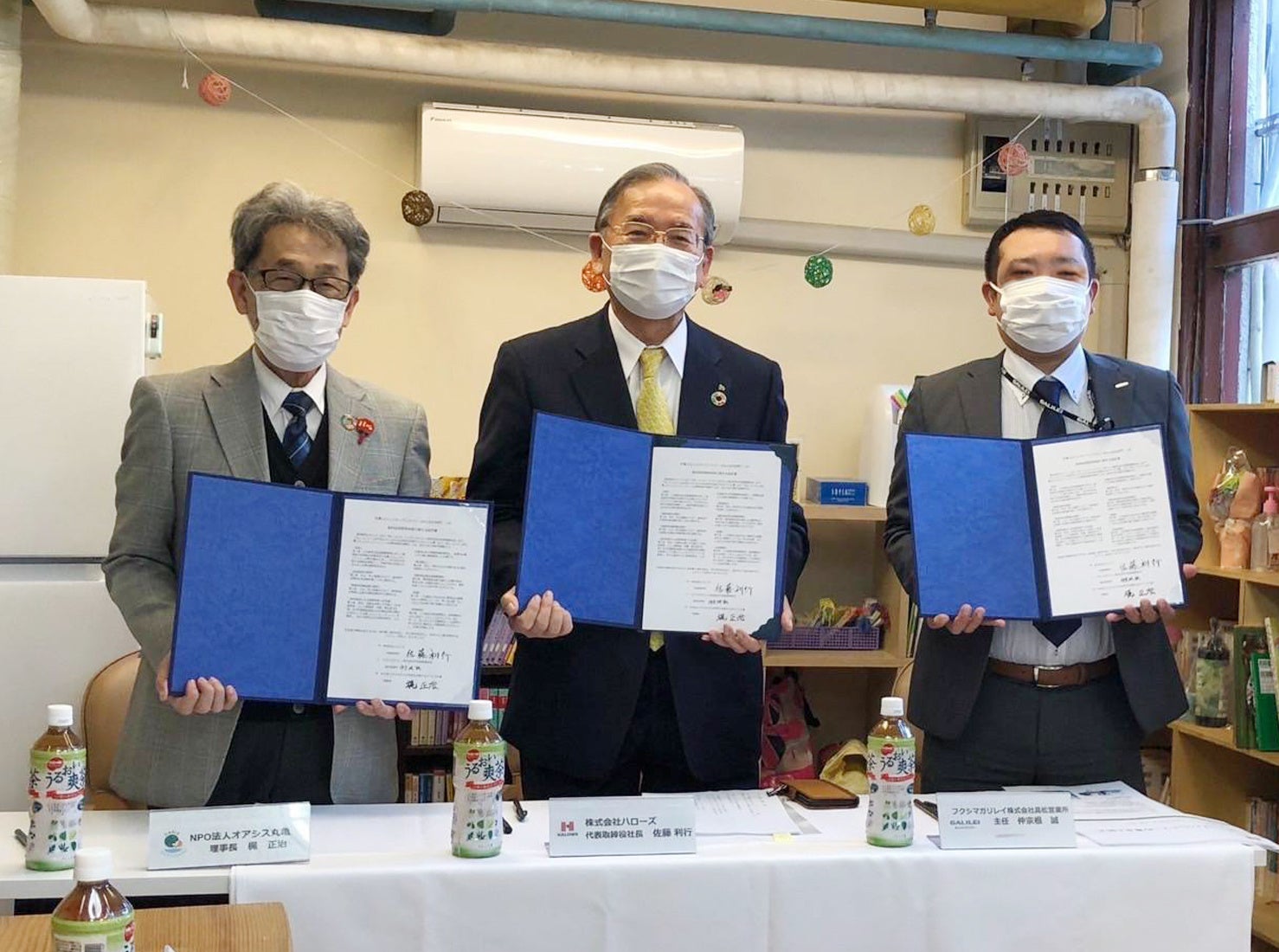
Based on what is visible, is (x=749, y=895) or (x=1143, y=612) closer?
(x=749, y=895)

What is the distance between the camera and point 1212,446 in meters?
3.97

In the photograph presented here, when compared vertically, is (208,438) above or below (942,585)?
above

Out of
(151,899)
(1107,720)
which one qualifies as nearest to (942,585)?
(1107,720)

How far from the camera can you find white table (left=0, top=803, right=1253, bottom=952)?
1.81 metres

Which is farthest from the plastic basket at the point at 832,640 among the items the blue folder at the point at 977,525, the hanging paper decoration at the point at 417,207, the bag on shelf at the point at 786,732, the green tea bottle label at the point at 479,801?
the green tea bottle label at the point at 479,801

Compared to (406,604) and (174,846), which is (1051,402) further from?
(174,846)

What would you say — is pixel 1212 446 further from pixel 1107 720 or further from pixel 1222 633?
pixel 1107 720

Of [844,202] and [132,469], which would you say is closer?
[132,469]

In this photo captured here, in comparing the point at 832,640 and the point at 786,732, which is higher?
the point at 832,640

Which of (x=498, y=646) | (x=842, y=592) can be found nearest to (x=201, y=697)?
(x=498, y=646)

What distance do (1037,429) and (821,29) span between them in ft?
7.86

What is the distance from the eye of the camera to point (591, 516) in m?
2.10

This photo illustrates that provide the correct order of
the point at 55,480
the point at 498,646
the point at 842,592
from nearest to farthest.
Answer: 1. the point at 55,480
2. the point at 498,646
3. the point at 842,592

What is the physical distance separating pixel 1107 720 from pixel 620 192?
1.31 m
